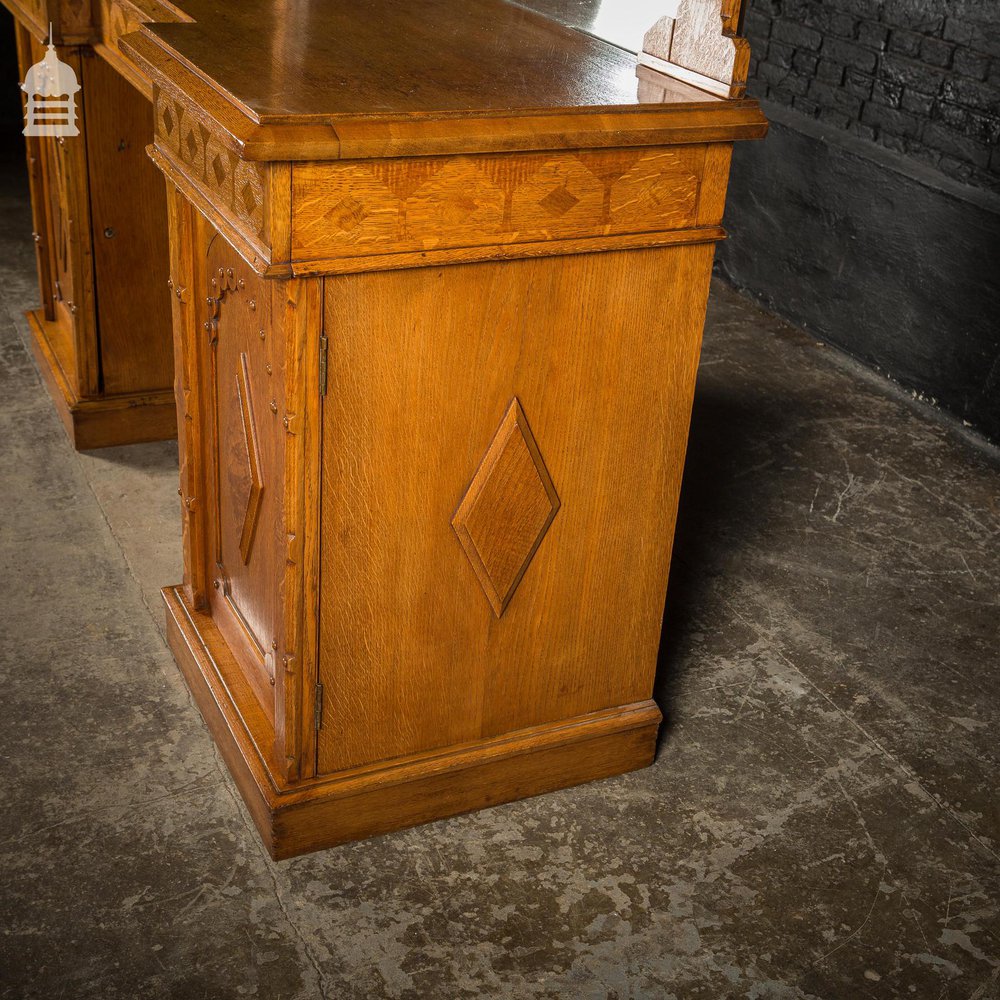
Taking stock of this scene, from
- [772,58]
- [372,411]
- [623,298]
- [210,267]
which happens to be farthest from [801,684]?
[772,58]

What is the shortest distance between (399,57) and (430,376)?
53 centimetres

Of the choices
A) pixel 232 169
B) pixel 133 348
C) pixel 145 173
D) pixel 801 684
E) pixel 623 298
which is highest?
pixel 232 169

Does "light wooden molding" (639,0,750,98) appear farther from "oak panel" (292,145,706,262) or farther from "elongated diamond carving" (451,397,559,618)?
"elongated diamond carving" (451,397,559,618)

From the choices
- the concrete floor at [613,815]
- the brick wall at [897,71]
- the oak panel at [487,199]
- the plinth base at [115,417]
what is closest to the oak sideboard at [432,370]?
the oak panel at [487,199]

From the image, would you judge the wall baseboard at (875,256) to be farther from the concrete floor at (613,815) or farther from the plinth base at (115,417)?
the plinth base at (115,417)

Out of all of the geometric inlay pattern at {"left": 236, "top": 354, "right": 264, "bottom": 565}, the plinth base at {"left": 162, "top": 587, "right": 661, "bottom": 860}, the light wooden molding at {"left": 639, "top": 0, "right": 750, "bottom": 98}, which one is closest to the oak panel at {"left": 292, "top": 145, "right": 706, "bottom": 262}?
→ the light wooden molding at {"left": 639, "top": 0, "right": 750, "bottom": 98}

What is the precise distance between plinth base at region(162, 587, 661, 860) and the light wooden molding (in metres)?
1.10

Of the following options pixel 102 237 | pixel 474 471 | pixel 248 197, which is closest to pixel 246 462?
pixel 474 471

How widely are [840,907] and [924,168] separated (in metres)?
2.68

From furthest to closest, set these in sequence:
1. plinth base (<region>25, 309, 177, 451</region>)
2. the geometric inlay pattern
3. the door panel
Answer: plinth base (<region>25, 309, 177, 451</region>) → the geometric inlay pattern → the door panel

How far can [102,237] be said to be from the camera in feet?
10.8

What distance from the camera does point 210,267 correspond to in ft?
7.11

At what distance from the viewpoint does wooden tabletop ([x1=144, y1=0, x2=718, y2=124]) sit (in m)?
1.76

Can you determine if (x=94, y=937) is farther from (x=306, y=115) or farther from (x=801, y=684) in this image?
(x=801, y=684)
